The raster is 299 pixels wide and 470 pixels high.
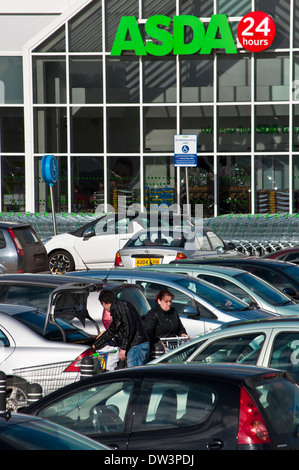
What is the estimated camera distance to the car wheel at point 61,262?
20.2 meters

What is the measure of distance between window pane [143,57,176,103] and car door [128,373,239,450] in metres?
22.3

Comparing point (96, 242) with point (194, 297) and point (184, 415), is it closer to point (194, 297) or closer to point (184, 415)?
point (194, 297)

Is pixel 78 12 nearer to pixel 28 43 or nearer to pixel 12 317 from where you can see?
pixel 28 43

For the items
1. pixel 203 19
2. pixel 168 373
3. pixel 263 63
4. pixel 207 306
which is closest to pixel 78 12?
pixel 203 19

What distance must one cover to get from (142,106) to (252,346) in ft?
68.0

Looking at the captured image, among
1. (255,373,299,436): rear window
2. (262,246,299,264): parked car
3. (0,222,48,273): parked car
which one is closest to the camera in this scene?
(255,373,299,436): rear window

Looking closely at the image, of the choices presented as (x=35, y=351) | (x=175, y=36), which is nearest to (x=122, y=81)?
(x=175, y=36)

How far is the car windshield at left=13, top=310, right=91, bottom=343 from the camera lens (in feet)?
28.2

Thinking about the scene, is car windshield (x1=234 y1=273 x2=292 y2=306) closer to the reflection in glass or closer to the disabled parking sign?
the disabled parking sign

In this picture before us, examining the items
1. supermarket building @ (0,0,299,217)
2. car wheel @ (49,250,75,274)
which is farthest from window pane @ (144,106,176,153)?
car wheel @ (49,250,75,274)

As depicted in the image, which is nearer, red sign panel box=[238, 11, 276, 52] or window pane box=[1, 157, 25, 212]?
red sign panel box=[238, 11, 276, 52]

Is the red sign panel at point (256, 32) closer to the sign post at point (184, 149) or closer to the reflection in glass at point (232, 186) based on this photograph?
the reflection in glass at point (232, 186)

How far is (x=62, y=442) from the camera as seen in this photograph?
3852 mm
